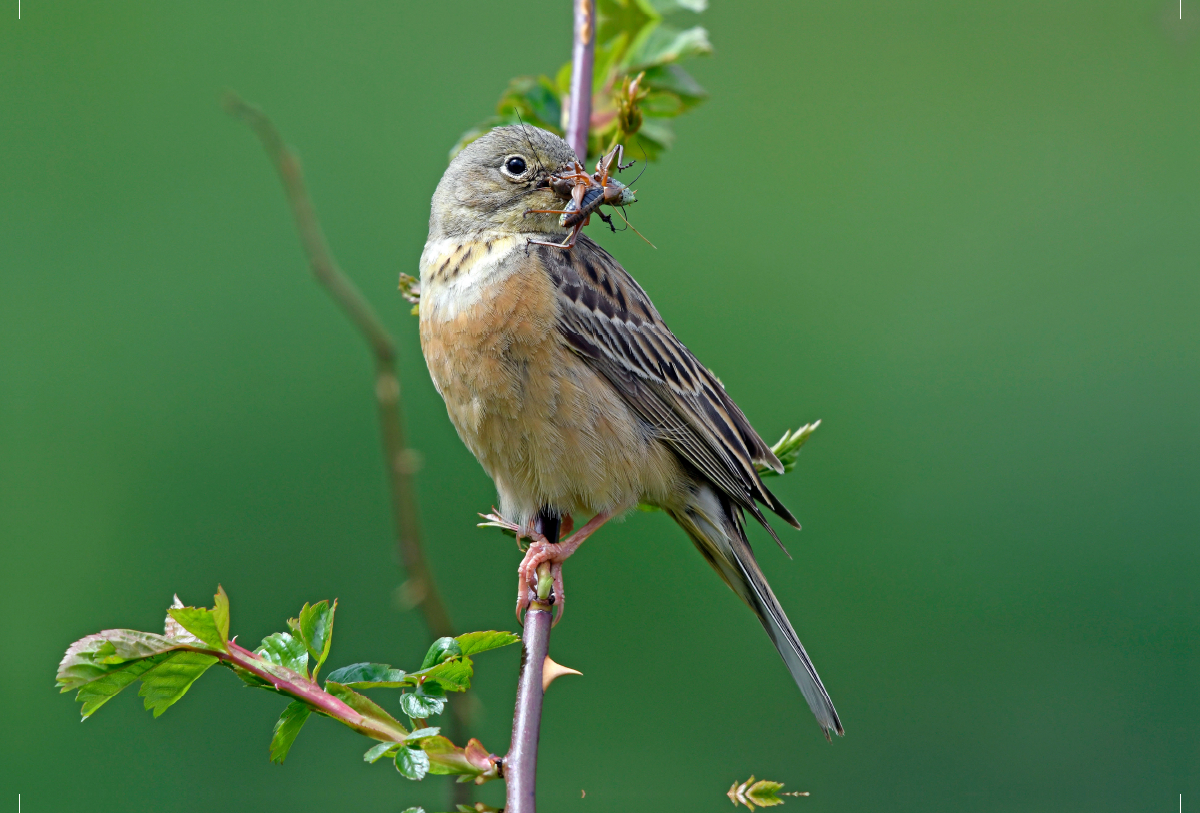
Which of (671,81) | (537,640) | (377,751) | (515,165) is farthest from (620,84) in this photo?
(377,751)

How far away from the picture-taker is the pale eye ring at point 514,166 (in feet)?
11.1

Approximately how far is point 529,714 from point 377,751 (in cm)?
39

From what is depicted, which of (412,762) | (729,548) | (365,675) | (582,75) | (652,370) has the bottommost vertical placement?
(729,548)

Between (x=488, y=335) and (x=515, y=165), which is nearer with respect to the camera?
(x=488, y=335)

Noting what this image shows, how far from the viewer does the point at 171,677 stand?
1.71m

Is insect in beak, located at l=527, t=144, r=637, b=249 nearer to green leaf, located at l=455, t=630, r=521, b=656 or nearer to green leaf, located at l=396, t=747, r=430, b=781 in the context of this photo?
green leaf, located at l=455, t=630, r=521, b=656

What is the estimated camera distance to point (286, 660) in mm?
1738

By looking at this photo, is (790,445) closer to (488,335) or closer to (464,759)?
(488,335)

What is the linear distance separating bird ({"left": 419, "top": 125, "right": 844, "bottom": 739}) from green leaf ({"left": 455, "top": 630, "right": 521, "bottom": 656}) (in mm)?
1314

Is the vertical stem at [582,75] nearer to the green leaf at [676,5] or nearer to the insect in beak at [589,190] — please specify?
the insect in beak at [589,190]

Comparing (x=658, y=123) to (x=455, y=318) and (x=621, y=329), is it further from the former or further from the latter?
(x=455, y=318)

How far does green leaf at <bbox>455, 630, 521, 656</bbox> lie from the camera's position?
67.2 inches

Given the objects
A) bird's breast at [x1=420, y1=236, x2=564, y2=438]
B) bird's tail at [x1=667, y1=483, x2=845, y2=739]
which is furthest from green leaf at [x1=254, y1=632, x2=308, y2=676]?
bird's tail at [x1=667, y1=483, x2=845, y2=739]

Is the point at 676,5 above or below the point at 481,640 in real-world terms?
above
